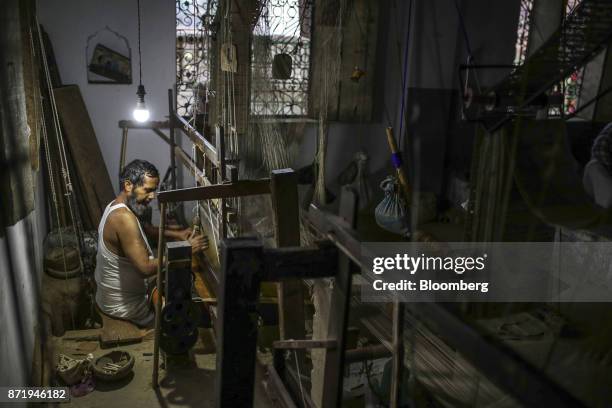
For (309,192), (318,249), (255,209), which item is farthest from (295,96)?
(318,249)

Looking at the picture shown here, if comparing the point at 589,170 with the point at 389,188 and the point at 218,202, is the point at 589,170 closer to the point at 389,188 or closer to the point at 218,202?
the point at 389,188

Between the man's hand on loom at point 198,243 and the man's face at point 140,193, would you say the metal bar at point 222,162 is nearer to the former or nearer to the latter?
the man's hand on loom at point 198,243

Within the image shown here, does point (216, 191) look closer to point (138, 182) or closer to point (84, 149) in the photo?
point (138, 182)

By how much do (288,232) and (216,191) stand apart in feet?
2.32

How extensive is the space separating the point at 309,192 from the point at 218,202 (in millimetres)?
2658

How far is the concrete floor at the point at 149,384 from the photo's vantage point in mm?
3816

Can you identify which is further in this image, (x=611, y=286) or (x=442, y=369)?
(x=611, y=286)

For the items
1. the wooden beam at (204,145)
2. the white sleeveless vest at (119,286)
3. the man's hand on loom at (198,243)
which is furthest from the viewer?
the white sleeveless vest at (119,286)

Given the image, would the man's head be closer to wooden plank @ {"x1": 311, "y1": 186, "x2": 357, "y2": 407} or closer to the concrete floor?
the concrete floor

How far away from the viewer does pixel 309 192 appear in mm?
6820


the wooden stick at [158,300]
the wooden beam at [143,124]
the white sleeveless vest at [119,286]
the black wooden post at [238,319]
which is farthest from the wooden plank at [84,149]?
the black wooden post at [238,319]

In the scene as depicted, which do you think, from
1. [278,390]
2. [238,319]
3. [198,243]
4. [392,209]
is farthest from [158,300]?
[392,209]

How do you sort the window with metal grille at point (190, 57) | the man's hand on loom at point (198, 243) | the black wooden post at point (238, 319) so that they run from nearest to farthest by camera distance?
1. the black wooden post at point (238, 319)
2. the man's hand on loom at point (198, 243)
3. the window with metal grille at point (190, 57)

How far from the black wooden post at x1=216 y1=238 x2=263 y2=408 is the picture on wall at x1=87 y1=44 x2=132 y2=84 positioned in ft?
19.8
